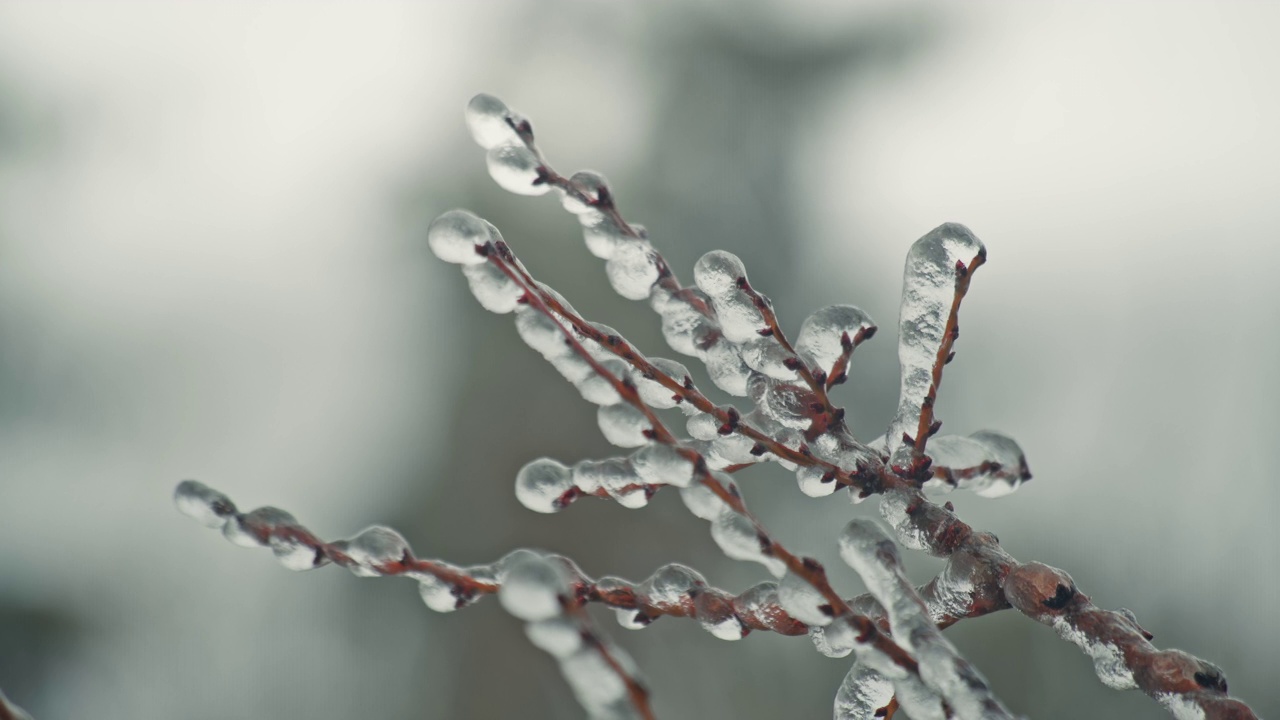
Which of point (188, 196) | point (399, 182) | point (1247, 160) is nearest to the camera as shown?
point (1247, 160)

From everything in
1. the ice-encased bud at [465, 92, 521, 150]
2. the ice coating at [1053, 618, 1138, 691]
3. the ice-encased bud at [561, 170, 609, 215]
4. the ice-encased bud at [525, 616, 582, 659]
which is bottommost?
the ice coating at [1053, 618, 1138, 691]

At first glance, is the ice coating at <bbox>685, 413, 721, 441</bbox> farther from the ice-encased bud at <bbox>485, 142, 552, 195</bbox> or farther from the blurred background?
the blurred background

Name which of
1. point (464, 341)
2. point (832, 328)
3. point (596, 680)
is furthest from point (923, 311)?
point (464, 341)

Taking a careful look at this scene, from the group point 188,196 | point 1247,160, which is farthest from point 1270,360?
point 188,196

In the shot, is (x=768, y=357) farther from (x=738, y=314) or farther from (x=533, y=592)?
(x=533, y=592)

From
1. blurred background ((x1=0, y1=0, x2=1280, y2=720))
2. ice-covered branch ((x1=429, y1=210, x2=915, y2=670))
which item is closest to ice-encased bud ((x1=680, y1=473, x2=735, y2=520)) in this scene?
ice-covered branch ((x1=429, y1=210, x2=915, y2=670))

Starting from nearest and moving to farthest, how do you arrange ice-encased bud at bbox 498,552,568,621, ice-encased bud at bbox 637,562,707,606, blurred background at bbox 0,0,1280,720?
ice-encased bud at bbox 498,552,568,621 < ice-encased bud at bbox 637,562,707,606 < blurred background at bbox 0,0,1280,720

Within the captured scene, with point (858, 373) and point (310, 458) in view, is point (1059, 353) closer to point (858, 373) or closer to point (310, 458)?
point (858, 373)
